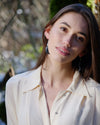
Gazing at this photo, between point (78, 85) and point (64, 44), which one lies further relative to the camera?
point (78, 85)

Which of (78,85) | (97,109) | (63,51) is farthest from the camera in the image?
(78,85)

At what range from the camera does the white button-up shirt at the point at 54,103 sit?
1.59 metres

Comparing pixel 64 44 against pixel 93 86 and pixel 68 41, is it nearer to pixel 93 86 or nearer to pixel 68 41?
pixel 68 41

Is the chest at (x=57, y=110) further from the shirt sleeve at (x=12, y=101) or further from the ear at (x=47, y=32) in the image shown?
the ear at (x=47, y=32)

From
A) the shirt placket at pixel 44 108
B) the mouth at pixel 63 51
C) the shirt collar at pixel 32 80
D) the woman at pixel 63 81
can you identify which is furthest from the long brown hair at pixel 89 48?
the shirt placket at pixel 44 108

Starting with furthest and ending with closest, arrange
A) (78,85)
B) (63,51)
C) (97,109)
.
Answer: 1. (78,85)
2. (97,109)
3. (63,51)

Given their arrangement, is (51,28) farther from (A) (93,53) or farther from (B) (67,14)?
(A) (93,53)

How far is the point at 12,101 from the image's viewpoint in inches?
68.9

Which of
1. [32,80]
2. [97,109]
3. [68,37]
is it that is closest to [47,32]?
[68,37]

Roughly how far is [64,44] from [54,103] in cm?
46

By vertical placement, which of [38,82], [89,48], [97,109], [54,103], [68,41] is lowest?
[97,109]

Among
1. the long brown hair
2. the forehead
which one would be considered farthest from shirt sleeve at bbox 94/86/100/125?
the forehead

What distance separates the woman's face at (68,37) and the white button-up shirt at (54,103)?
0.29 metres

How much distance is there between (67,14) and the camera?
5.32 ft
